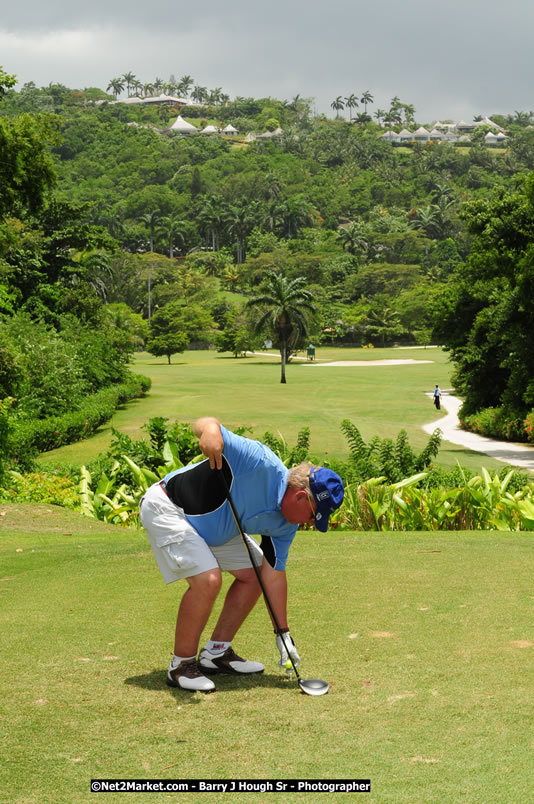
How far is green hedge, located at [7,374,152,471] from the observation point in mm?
25141

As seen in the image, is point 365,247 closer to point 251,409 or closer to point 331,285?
point 331,285

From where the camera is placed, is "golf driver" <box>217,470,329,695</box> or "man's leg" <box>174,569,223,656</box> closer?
"golf driver" <box>217,470,329,695</box>

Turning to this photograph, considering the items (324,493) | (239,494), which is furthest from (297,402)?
(324,493)

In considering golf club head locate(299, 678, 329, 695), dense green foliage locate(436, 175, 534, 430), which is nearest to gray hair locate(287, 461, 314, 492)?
golf club head locate(299, 678, 329, 695)

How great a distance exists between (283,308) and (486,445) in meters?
38.6

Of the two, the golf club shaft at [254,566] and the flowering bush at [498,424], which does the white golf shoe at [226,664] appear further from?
the flowering bush at [498,424]

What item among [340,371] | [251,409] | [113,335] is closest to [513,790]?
[251,409]

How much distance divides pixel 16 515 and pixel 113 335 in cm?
4797

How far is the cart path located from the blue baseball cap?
79.3ft

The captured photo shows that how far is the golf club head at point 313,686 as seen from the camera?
191 inches

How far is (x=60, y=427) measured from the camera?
113ft

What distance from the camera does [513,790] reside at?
372 cm

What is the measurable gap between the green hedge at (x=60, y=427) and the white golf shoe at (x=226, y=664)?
50.8 ft

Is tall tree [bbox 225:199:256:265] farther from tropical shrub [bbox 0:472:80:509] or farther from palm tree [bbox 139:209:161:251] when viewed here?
tropical shrub [bbox 0:472:80:509]
